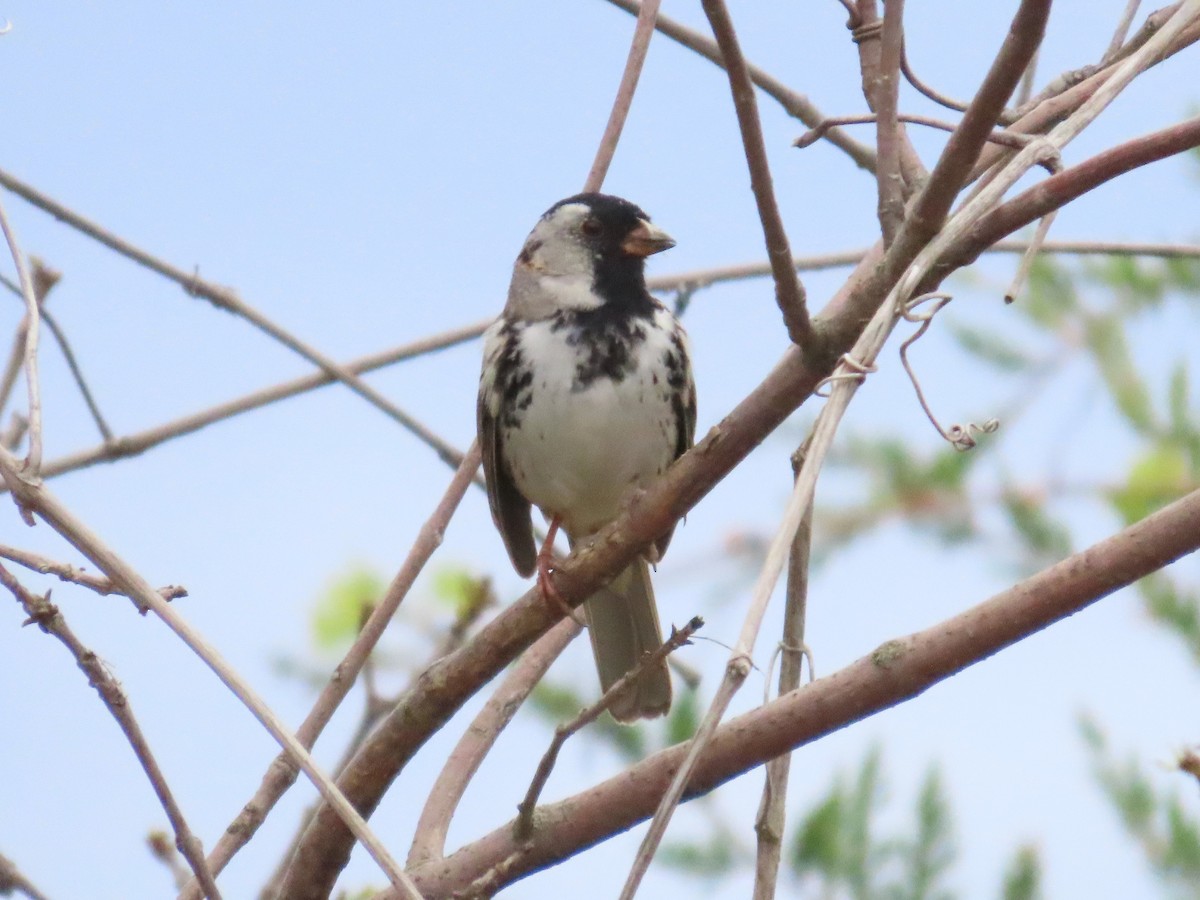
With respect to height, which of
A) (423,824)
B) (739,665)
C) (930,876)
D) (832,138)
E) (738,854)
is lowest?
(739,665)

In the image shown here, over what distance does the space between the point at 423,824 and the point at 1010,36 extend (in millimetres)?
1470

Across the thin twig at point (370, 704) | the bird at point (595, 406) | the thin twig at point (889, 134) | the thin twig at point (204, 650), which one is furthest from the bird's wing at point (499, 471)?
the thin twig at point (204, 650)

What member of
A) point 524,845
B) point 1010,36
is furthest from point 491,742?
point 1010,36

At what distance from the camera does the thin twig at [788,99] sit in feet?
10.4

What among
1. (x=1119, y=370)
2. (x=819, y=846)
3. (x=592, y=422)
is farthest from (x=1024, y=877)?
(x=1119, y=370)

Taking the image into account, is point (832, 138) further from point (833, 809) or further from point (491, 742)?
point (833, 809)

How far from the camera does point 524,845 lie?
2217 mm

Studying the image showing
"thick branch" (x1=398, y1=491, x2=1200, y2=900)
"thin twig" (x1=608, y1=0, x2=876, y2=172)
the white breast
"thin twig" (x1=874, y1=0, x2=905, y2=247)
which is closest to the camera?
"thick branch" (x1=398, y1=491, x2=1200, y2=900)

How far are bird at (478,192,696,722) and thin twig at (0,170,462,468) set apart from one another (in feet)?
2.31

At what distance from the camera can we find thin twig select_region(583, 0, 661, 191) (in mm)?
2701

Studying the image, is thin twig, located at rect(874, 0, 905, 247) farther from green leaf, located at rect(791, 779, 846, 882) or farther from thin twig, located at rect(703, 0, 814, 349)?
green leaf, located at rect(791, 779, 846, 882)

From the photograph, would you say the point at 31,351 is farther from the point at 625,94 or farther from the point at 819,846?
the point at 819,846

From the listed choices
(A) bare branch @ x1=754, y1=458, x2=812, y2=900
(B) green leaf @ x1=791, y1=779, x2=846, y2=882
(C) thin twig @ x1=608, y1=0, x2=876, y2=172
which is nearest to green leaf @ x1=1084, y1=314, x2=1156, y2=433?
(B) green leaf @ x1=791, y1=779, x2=846, y2=882

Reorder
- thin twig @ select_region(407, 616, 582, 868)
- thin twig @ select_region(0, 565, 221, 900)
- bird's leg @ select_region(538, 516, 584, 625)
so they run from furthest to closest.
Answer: thin twig @ select_region(407, 616, 582, 868) < bird's leg @ select_region(538, 516, 584, 625) < thin twig @ select_region(0, 565, 221, 900)
